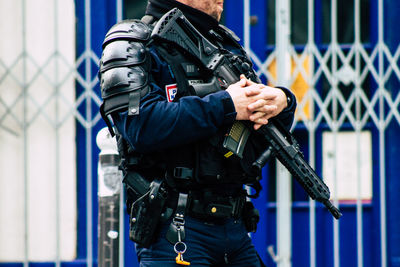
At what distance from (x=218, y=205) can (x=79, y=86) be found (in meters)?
2.15

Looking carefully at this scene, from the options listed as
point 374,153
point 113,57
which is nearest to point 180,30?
point 113,57

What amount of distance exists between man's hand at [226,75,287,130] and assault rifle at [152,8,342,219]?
0.06 m

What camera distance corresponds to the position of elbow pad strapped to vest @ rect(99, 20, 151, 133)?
6.46 ft

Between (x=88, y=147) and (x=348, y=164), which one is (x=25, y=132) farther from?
(x=348, y=164)

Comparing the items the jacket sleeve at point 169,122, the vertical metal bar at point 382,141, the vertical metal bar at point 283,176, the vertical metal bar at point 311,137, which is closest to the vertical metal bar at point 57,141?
the vertical metal bar at point 283,176

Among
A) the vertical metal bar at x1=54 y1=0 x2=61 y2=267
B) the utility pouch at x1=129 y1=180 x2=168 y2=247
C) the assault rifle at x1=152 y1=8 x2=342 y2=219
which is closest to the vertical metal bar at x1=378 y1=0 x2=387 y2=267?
the assault rifle at x1=152 y1=8 x2=342 y2=219

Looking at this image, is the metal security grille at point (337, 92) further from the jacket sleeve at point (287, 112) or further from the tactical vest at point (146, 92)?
the tactical vest at point (146, 92)

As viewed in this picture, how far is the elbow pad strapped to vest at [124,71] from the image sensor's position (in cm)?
197

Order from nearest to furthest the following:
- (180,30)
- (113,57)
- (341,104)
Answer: (113,57) < (180,30) < (341,104)

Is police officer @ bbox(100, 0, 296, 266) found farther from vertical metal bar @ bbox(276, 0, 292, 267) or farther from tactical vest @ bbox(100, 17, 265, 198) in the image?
vertical metal bar @ bbox(276, 0, 292, 267)

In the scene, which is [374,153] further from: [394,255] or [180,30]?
[180,30]

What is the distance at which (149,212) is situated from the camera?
2041 millimetres

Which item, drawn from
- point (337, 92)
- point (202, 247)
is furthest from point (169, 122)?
point (337, 92)

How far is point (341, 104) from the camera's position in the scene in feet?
12.6
